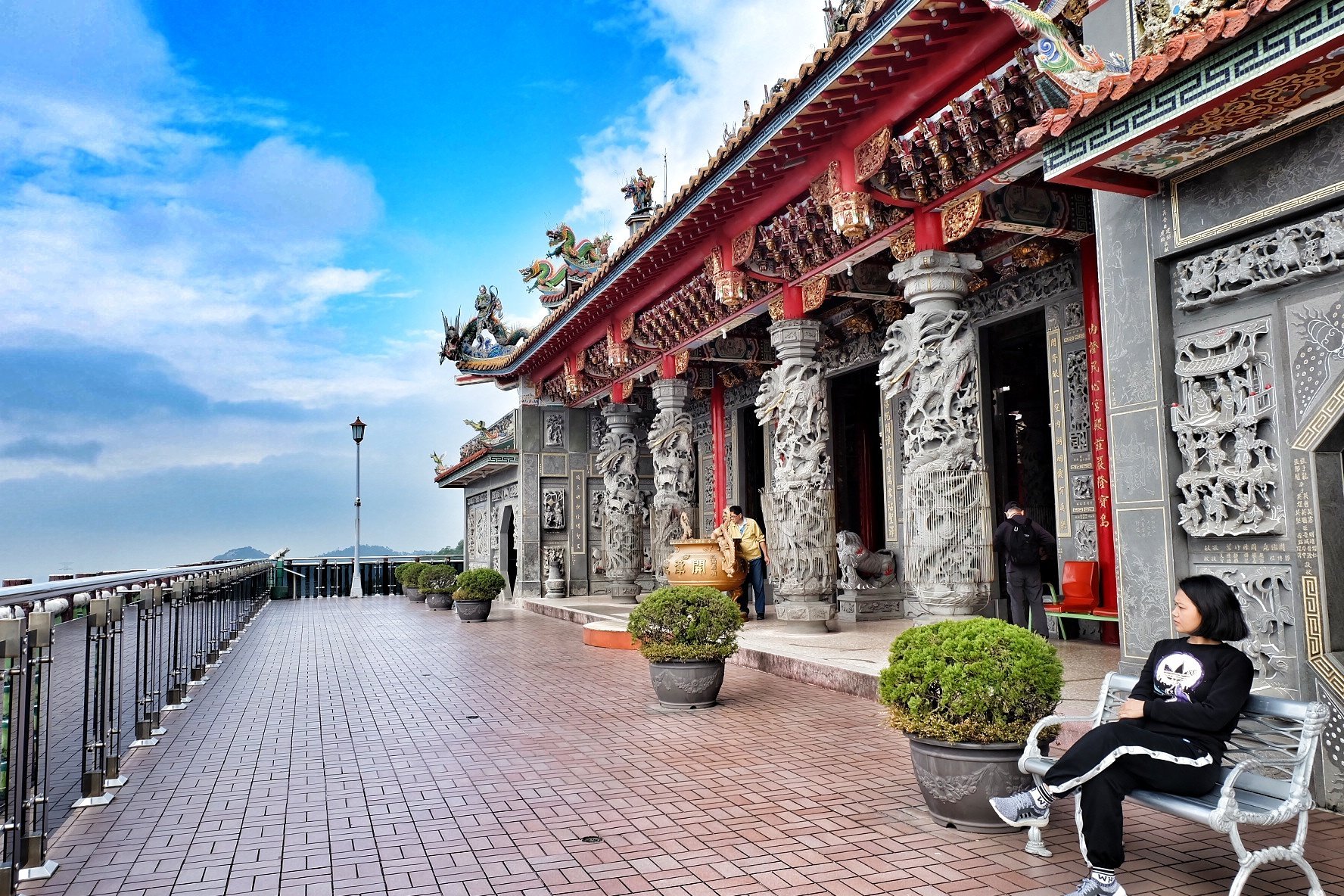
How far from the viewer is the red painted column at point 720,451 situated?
52.6 feet

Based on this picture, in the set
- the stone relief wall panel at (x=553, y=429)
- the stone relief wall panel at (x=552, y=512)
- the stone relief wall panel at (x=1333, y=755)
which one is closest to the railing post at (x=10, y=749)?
the stone relief wall panel at (x=1333, y=755)

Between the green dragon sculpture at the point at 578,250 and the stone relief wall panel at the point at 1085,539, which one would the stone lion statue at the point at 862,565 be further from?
the green dragon sculpture at the point at 578,250

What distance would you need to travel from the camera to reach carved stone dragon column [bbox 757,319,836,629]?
10180mm

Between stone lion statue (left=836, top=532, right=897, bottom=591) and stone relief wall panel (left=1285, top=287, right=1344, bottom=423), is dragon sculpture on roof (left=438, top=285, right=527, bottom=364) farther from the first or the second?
stone relief wall panel (left=1285, top=287, right=1344, bottom=423)

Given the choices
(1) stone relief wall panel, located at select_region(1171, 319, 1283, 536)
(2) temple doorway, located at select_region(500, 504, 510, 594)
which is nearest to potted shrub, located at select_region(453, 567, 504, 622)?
(2) temple doorway, located at select_region(500, 504, 510, 594)

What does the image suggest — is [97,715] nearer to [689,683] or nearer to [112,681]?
[112,681]

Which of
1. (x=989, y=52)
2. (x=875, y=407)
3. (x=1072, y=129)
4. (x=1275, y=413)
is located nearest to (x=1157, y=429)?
(x=1275, y=413)

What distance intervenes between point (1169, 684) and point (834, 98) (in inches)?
215

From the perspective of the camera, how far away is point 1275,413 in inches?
176

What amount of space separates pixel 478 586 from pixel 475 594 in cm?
15

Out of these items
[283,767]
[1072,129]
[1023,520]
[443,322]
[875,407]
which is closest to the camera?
[1072,129]

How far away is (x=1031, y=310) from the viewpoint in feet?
33.7

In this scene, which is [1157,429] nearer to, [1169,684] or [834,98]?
[1169,684]

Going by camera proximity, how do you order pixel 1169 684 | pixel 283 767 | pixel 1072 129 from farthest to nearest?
pixel 283 767 → pixel 1072 129 → pixel 1169 684
